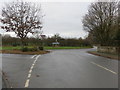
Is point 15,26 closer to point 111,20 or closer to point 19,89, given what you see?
point 111,20

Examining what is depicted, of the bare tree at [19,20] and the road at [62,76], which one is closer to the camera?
the road at [62,76]

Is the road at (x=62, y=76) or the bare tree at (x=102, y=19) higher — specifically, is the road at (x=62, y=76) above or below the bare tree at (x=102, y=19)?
below

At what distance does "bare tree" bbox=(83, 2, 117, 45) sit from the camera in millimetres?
37625

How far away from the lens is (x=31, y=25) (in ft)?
127

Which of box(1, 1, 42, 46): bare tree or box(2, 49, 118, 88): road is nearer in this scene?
box(2, 49, 118, 88): road

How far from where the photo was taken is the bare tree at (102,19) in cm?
3762

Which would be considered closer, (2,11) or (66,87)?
(66,87)

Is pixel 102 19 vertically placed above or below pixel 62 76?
above

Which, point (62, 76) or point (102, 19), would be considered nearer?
point (62, 76)

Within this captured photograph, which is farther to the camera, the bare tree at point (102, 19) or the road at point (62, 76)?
the bare tree at point (102, 19)

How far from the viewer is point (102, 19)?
38.3m

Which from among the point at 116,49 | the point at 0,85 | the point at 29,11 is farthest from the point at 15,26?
the point at 0,85

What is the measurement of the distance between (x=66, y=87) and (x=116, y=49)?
24.3 metres

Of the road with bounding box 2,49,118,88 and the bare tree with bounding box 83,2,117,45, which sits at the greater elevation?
the bare tree with bounding box 83,2,117,45
